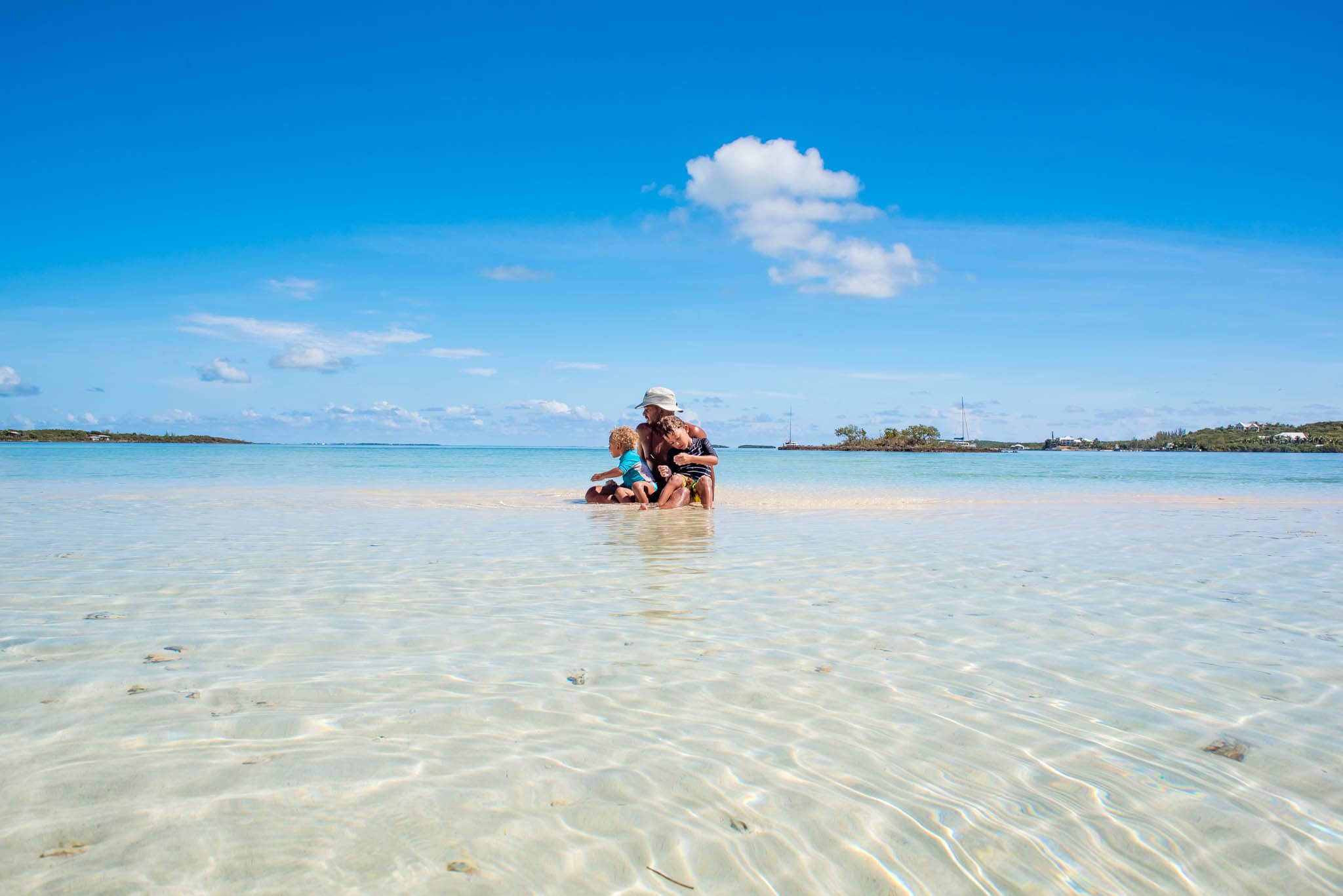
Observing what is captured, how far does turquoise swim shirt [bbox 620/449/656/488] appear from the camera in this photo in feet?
47.6

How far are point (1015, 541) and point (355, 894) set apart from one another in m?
9.12

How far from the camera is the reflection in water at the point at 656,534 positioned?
26.4ft

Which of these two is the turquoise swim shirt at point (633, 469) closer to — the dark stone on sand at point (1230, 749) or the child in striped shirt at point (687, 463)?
the child in striped shirt at point (687, 463)

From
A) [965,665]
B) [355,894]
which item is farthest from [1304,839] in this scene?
[355,894]

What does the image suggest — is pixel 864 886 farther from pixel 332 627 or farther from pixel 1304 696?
pixel 332 627

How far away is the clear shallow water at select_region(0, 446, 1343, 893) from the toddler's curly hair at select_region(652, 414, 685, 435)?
20.4ft

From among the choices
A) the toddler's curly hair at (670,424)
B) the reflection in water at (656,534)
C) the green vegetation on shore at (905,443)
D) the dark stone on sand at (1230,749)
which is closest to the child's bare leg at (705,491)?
the reflection in water at (656,534)

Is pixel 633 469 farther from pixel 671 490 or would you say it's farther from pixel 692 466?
pixel 692 466

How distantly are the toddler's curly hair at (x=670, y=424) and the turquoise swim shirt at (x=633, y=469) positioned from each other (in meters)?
1.05

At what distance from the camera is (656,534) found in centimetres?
1000

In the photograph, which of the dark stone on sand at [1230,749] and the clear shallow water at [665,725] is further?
the dark stone on sand at [1230,749]

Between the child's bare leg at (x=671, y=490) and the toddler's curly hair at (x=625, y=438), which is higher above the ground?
the toddler's curly hair at (x=625, y=438)

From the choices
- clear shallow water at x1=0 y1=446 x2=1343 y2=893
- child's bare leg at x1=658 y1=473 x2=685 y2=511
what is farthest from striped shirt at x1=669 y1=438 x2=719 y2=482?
clear shallow water at x1=0 y1=446 x2=1343 y2=893

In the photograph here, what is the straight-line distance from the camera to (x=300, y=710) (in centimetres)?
328
